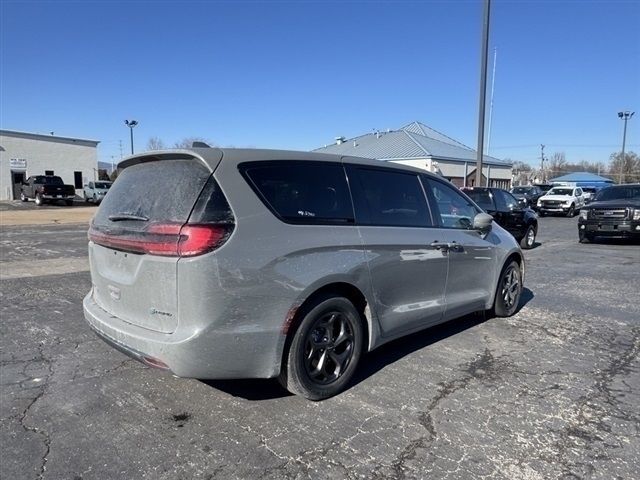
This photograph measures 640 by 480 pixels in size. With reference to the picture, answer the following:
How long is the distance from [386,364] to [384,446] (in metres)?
1.37

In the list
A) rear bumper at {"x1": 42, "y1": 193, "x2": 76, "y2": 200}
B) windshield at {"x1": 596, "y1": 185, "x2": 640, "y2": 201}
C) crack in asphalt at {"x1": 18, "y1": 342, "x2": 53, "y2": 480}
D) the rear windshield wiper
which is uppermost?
Result: windshield at {"x1": 596, "y1": 185, "x2": 640, "y2": 201}

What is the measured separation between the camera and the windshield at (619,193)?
1435cm

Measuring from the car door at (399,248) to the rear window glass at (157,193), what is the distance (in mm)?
1317

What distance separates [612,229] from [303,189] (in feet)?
42.3

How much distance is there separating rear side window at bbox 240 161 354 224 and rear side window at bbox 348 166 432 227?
0.50 feet

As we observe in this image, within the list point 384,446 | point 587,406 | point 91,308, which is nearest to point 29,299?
point 91,308

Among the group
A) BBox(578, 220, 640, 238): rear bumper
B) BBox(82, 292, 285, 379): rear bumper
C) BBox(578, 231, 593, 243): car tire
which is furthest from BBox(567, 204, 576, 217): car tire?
BBox(82, 292, 285, 379): rear bumper

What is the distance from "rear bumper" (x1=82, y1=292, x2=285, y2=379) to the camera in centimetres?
306

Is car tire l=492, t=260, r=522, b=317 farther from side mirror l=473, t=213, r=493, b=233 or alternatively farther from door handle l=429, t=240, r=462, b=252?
door handle l=429, t=240, r=462, b=252

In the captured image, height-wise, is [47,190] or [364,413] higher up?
[47,190]

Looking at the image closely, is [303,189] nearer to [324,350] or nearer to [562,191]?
[324,350]

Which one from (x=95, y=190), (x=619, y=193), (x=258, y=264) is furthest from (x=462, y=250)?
(x=95, y=190)

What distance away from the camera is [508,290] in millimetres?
5945

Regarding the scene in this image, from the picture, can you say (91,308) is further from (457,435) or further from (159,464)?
(457,435)
